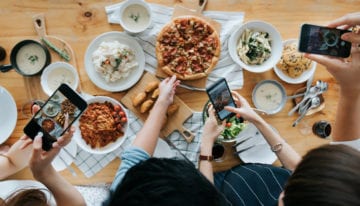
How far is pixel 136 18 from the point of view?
1.79 meters

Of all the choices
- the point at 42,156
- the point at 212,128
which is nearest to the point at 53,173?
the point at 42,156

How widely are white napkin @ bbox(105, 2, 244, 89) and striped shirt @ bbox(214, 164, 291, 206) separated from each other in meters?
0.40

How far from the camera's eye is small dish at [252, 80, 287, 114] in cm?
183

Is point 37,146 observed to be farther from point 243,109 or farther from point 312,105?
point 312,105

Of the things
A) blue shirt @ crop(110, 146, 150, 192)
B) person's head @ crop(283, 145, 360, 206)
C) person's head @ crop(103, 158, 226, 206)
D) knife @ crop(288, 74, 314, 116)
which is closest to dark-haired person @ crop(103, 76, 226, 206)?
person's head @ crop(103, 158, 226, 206)

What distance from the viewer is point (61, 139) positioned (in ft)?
4.90

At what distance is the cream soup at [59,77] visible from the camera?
175 centimetres

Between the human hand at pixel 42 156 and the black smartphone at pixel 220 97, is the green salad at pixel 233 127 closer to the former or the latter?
the black smartphone at pixel 220 97

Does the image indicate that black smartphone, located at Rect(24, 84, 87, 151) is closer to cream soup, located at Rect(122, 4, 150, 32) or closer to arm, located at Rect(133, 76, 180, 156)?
arm, located at Rect(133, 76, 180, 156)

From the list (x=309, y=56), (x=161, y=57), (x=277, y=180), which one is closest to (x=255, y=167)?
(x=277, y=180)

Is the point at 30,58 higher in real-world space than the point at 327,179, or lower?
higher

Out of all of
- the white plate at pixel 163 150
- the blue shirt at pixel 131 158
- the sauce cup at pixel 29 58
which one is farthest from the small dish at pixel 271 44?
the sauce cup at pixel 29 58

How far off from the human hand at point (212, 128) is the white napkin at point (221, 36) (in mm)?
204

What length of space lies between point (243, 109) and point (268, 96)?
195 mm
